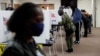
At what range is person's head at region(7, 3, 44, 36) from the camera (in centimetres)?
140

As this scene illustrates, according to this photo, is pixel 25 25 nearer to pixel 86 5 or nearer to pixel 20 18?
pixel 20 18

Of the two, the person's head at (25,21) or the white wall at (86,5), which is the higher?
the white wall at (86,5)

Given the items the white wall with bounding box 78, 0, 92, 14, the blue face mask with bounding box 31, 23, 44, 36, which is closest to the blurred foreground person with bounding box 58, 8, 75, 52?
the blue face mask with bounding box 31, 23, 44, 36

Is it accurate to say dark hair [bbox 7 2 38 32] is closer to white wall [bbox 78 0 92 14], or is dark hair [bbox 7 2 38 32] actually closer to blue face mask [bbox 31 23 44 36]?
blue face mask [bbox 31 23 44 36]

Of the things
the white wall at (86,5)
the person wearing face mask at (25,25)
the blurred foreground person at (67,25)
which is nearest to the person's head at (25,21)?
the person wearing face mask at (25,25)

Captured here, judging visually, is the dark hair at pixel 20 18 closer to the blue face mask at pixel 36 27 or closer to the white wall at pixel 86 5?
the blue face mask at pixel 36 27

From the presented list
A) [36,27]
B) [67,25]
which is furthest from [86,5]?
[36,27]

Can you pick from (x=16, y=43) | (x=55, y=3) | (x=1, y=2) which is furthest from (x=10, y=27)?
(x=55, y=3)

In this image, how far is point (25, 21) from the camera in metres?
1.41

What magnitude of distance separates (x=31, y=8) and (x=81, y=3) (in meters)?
19.7

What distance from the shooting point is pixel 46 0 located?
2097 cm

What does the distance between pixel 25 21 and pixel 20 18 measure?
0.03 metres

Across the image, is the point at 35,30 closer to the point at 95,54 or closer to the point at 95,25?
the point at 95,54

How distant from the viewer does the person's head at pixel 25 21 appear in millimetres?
1403
